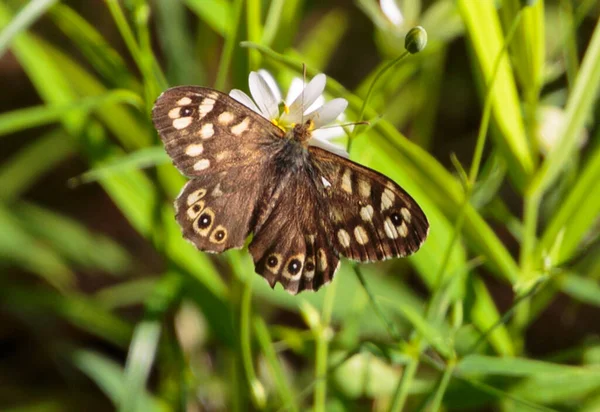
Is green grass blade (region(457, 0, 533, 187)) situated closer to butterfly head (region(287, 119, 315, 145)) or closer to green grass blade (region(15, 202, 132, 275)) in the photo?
butterfly head (region(287, 119, 315, 145))

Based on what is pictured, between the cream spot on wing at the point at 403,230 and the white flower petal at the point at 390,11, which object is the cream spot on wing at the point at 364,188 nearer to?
the cream spot on wing at the point at 403,230

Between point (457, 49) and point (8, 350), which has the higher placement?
point (457, 49)

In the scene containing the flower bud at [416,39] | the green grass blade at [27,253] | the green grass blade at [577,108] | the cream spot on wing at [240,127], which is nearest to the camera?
the flower bud at [416,39]

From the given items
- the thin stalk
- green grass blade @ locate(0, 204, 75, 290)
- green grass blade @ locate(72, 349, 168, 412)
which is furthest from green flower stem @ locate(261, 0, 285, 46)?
green grass blade @ locate(0, 204, 75, 290)

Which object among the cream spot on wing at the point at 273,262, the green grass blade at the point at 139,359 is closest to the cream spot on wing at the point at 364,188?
the cream spot on wing at the point at 273,262

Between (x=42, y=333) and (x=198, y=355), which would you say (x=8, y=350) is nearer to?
(x=42, y=333)

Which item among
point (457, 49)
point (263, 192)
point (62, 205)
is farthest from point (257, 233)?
point (62, 205)

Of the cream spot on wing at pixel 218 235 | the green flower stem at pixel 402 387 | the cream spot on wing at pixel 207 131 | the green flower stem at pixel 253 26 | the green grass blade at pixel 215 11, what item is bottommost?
the green flower stem at pixel 402 387

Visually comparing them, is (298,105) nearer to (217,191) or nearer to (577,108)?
(217,191)
